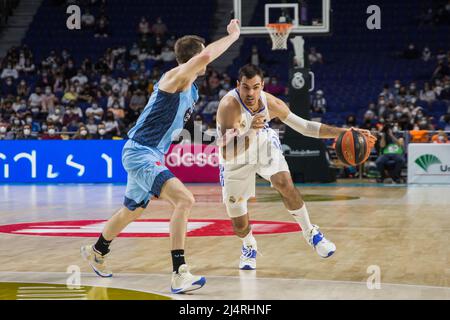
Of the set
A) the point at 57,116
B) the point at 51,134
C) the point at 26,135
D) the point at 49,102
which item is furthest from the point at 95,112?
the point at 26,135

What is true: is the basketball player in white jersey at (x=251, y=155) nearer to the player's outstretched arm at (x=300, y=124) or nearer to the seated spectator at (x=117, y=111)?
the player's outstretched arm at (x=300, y=124)

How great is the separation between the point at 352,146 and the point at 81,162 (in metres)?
13.4

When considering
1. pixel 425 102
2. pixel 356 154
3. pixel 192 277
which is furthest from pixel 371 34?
pixel 192 277

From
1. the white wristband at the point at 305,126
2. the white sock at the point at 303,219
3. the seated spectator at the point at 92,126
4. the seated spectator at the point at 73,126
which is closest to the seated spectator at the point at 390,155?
the seated spectator at the point at 92,126

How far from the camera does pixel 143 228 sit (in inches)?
412

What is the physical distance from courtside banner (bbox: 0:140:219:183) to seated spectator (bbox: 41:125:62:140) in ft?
4.92

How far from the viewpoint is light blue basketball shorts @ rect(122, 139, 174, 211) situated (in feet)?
21.1

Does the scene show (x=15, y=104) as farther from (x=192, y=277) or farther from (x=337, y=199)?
(x=192, y=277)

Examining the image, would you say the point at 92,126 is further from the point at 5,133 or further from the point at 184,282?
the point at 184,282

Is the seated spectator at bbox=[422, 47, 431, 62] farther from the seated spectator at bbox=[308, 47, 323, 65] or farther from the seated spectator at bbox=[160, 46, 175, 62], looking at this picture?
the seated spectator at bbox=[160, 46, 175, 62]

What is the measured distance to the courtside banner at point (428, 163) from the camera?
19.0 metres

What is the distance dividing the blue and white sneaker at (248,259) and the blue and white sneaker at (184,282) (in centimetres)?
116

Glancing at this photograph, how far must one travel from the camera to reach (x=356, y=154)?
7410mm

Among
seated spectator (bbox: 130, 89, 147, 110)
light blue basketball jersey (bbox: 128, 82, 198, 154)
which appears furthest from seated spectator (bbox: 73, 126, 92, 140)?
light blue basketball jersey (bbox: 128, 82, 198, 154)
